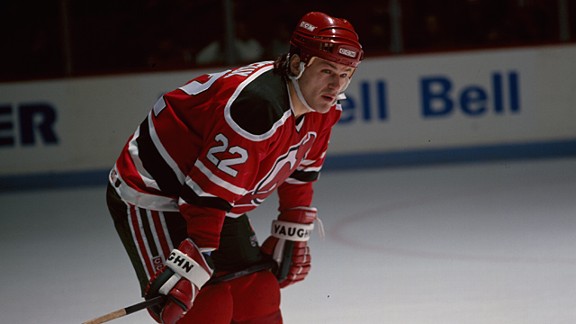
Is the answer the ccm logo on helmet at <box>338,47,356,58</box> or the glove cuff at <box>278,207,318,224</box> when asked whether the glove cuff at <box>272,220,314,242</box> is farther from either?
the ccm logo on helmet at <box>338,47,356,58</box>

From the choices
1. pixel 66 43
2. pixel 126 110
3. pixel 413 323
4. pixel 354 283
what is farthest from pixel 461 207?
pixel 66 43

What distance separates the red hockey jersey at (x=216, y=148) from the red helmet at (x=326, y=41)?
0.34 feet

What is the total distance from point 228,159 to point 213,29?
523cm

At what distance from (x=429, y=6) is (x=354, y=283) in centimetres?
401

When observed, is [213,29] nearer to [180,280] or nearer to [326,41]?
[326,41]

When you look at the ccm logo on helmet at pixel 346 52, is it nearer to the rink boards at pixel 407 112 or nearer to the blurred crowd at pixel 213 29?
the rink boards at pixel 407 112

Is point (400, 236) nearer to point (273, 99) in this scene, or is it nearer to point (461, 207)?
point (461, 207)

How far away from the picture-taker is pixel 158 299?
84.7 inches

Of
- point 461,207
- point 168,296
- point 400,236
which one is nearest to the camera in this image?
point 168,296

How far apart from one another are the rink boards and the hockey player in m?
4.55

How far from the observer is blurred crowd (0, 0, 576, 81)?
7148mm

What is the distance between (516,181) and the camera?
19.6 feet

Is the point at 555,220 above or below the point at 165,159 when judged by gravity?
below

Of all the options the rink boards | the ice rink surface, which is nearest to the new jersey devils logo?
the ice rink surface
